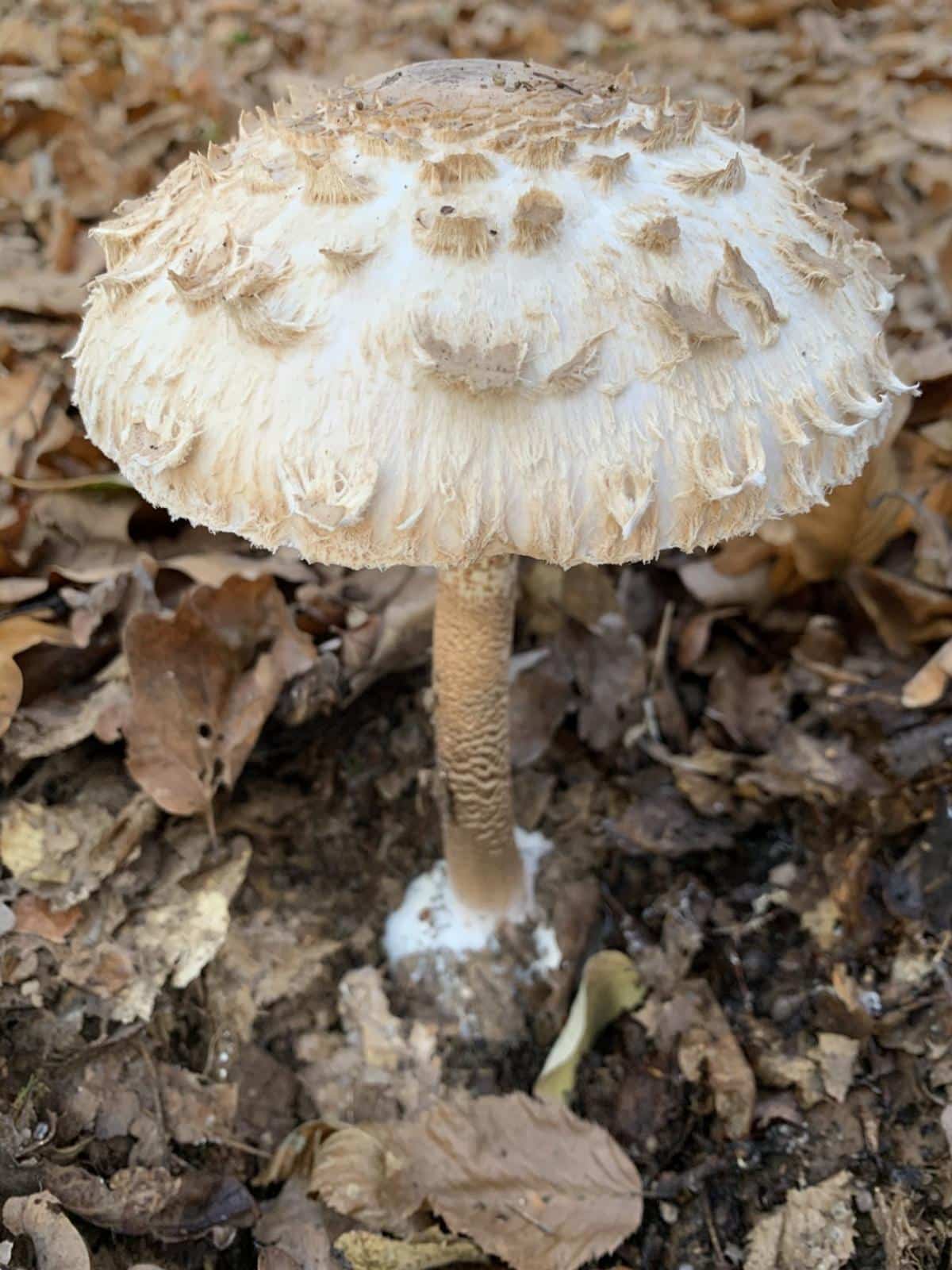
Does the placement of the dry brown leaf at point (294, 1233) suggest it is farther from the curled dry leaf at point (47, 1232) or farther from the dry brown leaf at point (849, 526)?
the dry brown leaf at point (849, 526)

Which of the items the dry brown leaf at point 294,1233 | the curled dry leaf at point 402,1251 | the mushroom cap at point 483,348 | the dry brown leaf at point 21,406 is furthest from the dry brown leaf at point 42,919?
the dry brown leaf at point 21,406

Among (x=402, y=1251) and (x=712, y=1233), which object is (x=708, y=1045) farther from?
(x=402, y=1251)

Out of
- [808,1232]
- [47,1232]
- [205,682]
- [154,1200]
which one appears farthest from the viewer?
[205,682]

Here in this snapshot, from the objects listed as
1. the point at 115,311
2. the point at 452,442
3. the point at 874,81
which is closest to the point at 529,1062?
the point at 452,442

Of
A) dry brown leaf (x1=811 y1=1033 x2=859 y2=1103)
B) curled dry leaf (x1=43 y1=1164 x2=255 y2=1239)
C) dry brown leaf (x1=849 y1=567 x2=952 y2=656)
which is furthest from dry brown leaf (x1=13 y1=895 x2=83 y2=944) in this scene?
dry brown leaf (x1=849 y1=567 x2=952 y2=656)

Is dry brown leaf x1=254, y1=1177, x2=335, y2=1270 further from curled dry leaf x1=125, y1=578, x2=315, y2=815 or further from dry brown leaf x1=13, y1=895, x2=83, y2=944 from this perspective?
curled dry leaf x1=125, y1=578, x2=315, y2=815

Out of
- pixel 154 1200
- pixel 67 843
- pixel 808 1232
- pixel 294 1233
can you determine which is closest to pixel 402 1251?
pixel 294 1233

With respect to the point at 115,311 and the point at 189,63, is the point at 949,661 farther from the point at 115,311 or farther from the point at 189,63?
the point at 189,63
